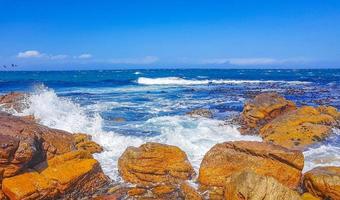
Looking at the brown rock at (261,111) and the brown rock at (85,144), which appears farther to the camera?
the brown rock at (261,111)

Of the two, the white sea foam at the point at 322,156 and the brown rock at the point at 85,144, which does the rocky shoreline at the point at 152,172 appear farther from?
the white sea foam at the point at 322,156

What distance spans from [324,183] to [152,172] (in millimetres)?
3890

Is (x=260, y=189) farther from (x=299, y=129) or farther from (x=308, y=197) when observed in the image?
(x=299, y=129)

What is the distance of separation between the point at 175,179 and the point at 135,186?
3.23 feet

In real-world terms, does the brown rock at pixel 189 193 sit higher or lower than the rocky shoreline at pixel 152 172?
lower

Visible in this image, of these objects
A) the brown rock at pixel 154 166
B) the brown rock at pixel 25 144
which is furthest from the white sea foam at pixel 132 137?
the brown rock at pixel 25 144

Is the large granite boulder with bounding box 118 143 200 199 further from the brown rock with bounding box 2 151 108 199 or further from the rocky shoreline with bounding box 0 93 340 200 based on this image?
the brown rock with bounding box 2 151 108 199

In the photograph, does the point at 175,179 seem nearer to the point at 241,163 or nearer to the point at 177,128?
the point at 241,163

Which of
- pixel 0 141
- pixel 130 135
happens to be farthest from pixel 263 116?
pixel 0 141

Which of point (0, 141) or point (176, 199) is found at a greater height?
point (0, 141)

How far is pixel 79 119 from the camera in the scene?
1586cm

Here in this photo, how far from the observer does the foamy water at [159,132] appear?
11234 millimetres

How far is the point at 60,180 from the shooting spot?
8.43 m

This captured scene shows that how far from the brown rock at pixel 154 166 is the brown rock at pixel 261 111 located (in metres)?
5.79
